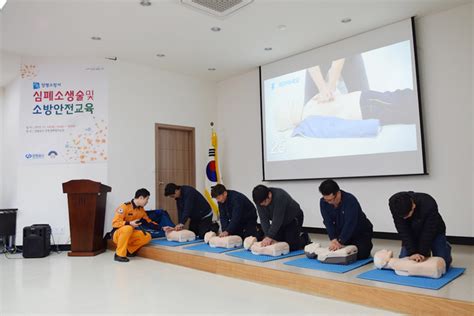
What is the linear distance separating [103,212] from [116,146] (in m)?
1.22

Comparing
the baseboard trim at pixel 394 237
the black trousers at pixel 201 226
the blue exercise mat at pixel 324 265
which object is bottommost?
the baseboard trim at pixel 394 237

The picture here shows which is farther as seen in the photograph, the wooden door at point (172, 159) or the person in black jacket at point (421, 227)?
the wooden door at point (172, 159)

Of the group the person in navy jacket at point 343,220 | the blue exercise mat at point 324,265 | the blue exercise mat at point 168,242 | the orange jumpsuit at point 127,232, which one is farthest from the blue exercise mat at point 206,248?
the person in navy jacket at point 343,220

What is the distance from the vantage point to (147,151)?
639 centimetres

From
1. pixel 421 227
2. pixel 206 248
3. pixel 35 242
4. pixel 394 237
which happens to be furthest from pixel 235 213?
pixel 35 242

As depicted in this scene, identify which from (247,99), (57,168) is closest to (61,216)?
(57,168)

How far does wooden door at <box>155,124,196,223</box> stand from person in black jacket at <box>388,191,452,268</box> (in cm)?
456

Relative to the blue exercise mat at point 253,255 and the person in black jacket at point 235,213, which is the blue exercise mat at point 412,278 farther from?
the person in black jacket at point 235,213

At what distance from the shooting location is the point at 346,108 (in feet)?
17.8

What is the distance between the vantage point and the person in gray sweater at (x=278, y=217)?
12.3 ft

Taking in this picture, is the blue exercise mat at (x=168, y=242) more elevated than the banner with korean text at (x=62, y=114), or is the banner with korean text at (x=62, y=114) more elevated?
the banner with korean text at (x=62, y=114)

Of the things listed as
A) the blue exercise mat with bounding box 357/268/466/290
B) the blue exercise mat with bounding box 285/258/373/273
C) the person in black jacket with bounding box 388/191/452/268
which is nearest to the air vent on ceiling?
the person in black jacket with bounding box 388/191/452/268

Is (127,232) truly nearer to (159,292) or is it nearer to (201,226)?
(201,226)

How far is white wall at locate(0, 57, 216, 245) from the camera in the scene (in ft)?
18.2
